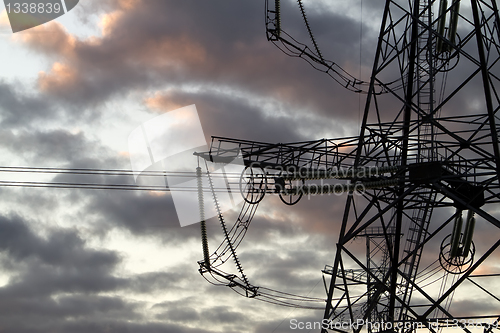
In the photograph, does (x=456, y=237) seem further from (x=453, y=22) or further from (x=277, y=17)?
(x=277, y=17)

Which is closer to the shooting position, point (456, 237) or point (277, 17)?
point (277, 17)

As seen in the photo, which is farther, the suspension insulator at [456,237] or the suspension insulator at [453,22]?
the suspension insulator at [456,237]

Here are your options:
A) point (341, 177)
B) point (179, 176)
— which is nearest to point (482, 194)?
point (341, 177)

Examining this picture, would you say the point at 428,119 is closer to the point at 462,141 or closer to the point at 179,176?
the point at 462,141

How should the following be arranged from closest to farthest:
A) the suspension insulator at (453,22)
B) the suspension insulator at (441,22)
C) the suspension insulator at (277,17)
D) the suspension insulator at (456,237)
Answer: the suspension insulator at (441,22) → the suspension insulator at (453,22) → the suspension insulator at (277,17) → the suspension insulator at (456,237)

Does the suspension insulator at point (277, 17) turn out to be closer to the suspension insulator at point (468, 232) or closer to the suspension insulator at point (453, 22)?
the suspension insulator at point (453, 22)

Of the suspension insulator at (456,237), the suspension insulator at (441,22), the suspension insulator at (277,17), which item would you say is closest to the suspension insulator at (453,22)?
the suspension insulator at (441,22)

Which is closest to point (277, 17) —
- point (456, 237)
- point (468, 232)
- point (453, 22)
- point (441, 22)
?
point (441, 22)

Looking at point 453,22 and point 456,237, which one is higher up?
point 453,22

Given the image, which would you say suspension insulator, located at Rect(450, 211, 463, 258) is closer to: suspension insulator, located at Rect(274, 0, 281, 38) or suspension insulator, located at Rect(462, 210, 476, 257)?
suspension insulator, located at Rect(462, 210, 476, 257)

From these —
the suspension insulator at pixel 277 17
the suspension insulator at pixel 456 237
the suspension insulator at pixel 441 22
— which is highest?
the suspension insulator at pixel 277 17

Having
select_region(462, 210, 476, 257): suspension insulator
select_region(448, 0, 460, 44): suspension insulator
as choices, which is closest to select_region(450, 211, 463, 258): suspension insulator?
select_region(462, 210, 476, 257): suspension insulator

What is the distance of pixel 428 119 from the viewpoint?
19.6 metres

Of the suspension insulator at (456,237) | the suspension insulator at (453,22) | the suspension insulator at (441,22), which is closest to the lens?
the suspension insulator at (441,22)
